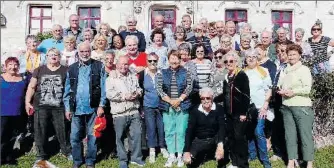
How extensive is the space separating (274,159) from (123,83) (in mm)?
2882

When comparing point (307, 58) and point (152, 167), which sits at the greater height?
point (307, 58)

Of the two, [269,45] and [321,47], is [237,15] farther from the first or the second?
[269,45]

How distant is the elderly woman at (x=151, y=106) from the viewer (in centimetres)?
694

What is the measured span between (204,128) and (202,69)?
3.31 ft

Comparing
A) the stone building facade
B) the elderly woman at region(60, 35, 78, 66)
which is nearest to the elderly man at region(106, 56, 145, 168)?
the elderly woman at region(60, 35, 78, 66)

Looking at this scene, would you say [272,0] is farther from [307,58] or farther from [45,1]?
[307,58]

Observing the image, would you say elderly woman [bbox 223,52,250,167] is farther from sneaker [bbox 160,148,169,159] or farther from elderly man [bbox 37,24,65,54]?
elderly man [bbox 37,24,65,54]

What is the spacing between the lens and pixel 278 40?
8.17 m

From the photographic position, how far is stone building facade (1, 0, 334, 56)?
60.4 ft

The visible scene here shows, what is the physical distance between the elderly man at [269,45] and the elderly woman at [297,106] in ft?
3.99

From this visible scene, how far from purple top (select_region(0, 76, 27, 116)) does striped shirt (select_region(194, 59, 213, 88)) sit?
300 centimetres

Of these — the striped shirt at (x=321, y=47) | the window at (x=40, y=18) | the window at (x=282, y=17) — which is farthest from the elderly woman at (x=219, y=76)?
the window at (x=40, y=18)

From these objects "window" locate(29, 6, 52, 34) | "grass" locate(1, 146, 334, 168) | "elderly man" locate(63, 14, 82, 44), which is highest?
"window" locate(29, 6, 52, 34)

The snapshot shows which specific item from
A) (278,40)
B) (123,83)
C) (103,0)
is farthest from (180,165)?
(103,0)
